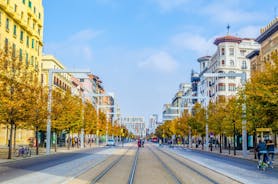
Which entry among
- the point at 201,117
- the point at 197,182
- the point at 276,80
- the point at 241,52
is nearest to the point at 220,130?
the point at 201,117

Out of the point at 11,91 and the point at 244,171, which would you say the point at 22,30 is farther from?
the point at 244,171

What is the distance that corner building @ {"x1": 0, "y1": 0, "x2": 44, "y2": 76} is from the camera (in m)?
58.2

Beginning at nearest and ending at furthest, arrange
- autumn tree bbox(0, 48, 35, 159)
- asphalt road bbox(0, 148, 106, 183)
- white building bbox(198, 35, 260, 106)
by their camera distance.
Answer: asphalt road bbox(0, 148, 106, 183), autumn tree bbox(0, 48, 35, 159), white building bbox(198, 35, 260, 106)

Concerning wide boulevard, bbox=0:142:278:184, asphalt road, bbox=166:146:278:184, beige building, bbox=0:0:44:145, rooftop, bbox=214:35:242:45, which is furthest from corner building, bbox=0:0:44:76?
rooftop, bbox=214:35:242:45

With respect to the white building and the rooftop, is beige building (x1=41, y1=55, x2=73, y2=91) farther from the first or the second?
the rooftop

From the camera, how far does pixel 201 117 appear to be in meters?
75.0

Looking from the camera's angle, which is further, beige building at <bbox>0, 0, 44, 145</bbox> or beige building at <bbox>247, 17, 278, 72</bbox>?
beige building at <bbox>247, 17, 278, 72</bbox>

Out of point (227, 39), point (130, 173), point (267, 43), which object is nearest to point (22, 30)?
point (267, 43)

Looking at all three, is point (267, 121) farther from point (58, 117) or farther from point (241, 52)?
point (241, 52)

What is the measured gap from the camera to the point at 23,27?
66562 millimetres

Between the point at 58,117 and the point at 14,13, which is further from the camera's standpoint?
the point at 14,13

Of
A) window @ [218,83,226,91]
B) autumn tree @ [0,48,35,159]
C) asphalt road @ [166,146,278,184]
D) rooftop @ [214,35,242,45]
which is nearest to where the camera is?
asphalt road @ [166,146,278,184]

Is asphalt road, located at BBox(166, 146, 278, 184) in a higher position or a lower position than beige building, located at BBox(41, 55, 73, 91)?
lower

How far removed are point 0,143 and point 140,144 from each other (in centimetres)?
3159
